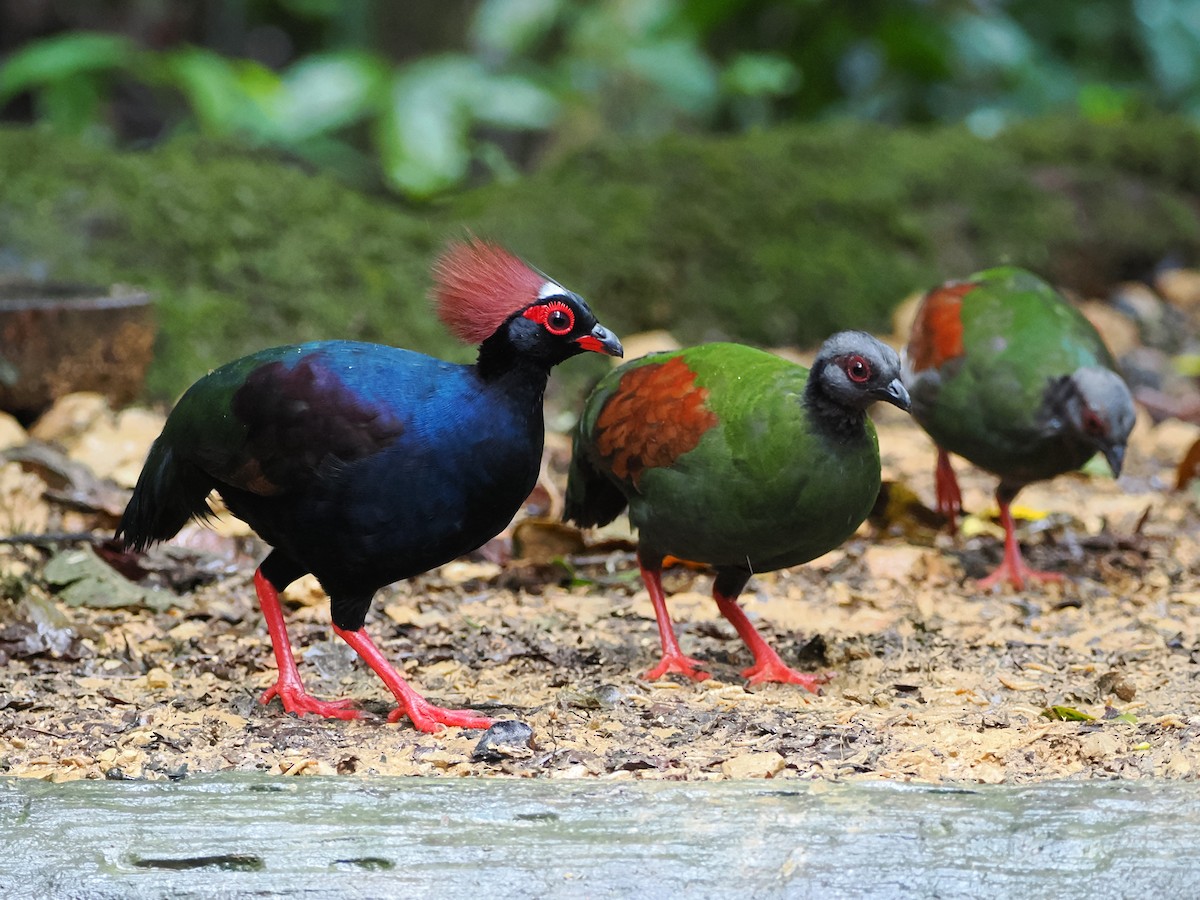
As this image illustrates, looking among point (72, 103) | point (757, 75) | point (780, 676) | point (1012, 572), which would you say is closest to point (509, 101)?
point (757, 75)

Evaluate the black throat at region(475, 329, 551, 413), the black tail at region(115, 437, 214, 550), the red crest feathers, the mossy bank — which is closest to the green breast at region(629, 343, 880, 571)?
the black throat at region(475, 329, 551, 413)

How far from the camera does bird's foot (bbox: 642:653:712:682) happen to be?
418cm

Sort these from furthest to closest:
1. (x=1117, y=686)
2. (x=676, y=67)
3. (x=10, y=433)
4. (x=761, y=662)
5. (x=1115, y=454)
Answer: (x=676, y=67) → (x=10, y=433) → (x=1115, y=454) → (x=761, y=662) → (x=1117, y=686)

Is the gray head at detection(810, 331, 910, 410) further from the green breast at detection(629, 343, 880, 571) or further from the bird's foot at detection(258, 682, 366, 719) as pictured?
the bird's foot at detection(258, 682, 366, 719)

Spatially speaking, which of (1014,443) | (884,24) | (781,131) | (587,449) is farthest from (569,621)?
(884,24)

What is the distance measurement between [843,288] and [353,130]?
A: 18.8 feet

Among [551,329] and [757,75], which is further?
[757,75]

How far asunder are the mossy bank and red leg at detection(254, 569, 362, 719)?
8.37ft

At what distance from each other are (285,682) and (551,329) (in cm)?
120

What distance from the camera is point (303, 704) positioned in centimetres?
385

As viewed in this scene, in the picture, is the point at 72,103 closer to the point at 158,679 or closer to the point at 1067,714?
the point at 158,679

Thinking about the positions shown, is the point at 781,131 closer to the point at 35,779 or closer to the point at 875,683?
the point at 875,683

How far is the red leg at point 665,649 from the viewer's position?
422 cm

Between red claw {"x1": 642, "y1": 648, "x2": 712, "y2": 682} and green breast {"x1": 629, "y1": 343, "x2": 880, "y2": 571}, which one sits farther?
red claw {"x1": 642, "y1": 648, "x2": 712, "y2": 682}
